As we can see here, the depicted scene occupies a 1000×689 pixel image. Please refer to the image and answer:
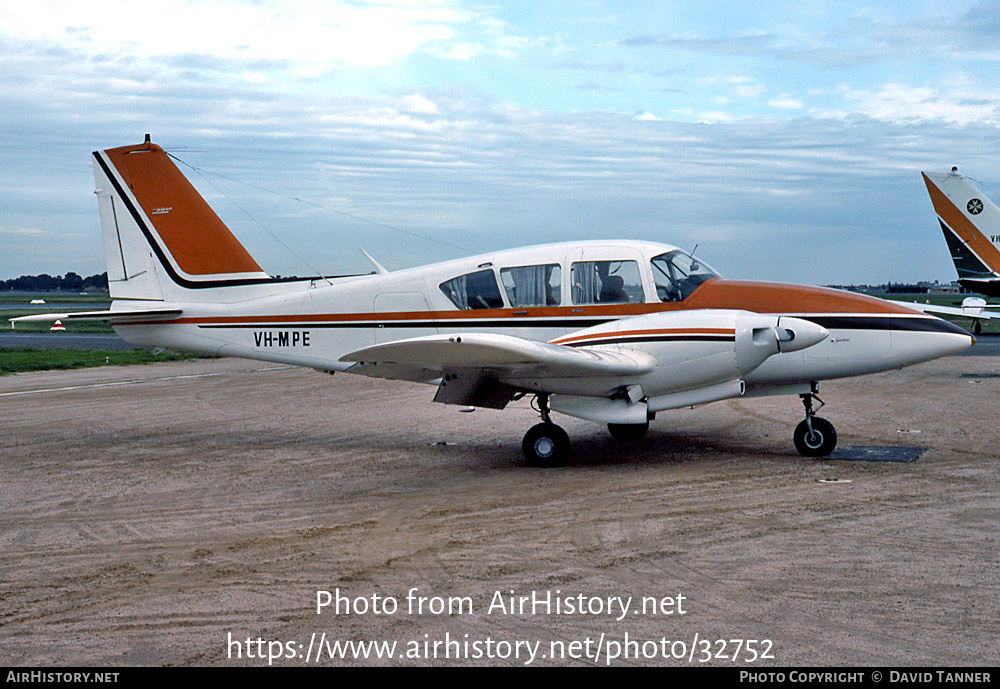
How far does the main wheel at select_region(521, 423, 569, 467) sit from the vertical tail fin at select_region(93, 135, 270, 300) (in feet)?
15.5

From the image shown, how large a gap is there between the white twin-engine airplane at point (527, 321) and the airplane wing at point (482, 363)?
0.07 ft

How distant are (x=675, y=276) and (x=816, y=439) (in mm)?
2426

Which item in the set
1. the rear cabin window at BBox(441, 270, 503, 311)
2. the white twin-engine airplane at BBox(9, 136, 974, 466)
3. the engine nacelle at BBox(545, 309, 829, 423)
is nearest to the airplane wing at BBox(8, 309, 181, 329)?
the white twin-engine airplane at BBox(9, 136, 974, 466)

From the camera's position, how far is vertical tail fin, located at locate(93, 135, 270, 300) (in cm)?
1289

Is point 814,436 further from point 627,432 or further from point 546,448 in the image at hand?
point 546,448

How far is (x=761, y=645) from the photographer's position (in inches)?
193

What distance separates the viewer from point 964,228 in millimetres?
29781

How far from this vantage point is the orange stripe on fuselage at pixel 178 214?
12.9 metres

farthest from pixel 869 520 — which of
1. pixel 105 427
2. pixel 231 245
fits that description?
pixel 105 427

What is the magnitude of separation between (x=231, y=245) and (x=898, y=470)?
29.2ft

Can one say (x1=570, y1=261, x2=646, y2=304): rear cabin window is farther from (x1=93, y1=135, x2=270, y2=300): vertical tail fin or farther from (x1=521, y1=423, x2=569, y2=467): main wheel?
(x1=93, y1=135, x2=270, y2=300): vertical tail fin

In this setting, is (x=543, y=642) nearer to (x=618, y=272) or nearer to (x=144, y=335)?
(x=618, y=272)

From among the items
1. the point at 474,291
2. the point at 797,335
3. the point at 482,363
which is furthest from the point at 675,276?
the point at 482,363

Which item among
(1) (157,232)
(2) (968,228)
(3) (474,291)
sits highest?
(2) (968,228)
